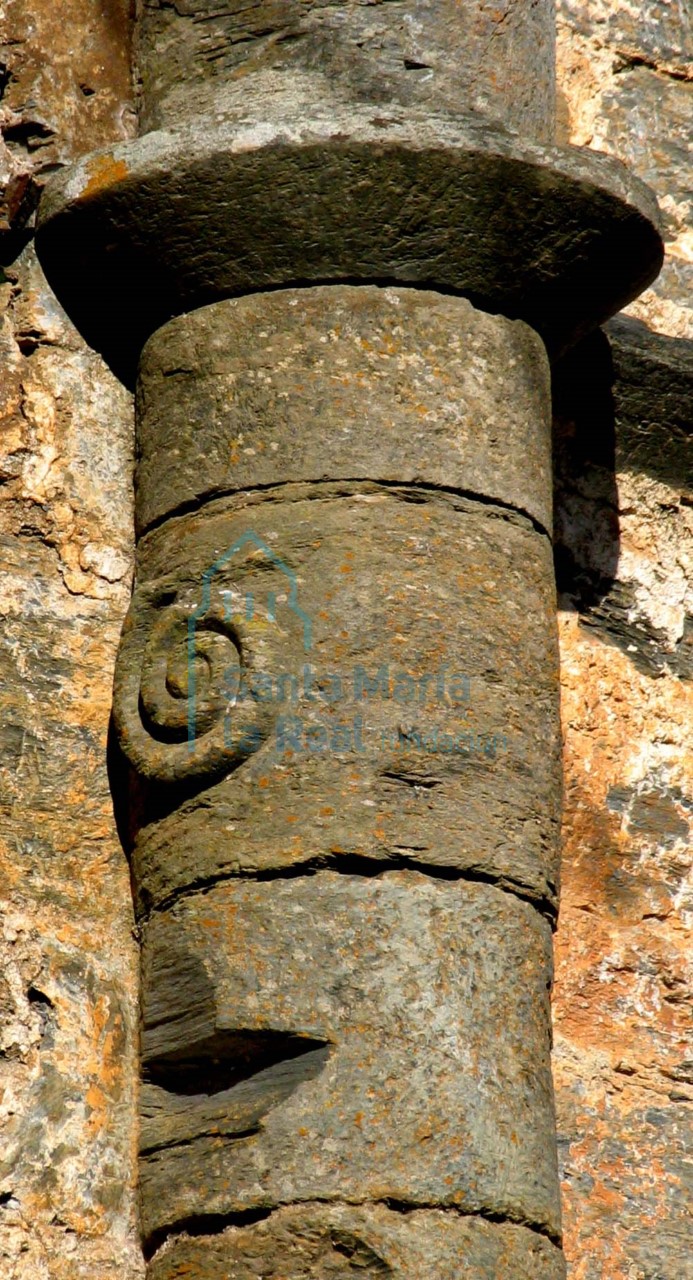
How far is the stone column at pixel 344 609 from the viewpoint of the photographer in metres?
2.73

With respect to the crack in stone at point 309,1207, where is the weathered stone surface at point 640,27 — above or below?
above

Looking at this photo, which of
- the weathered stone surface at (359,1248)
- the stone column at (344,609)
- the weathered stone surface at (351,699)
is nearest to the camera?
the weathered stone surface at (359,1248)

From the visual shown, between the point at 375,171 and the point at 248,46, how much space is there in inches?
13.3

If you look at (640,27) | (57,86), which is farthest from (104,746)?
(640,27)

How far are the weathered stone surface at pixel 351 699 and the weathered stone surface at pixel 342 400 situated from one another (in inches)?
1.9

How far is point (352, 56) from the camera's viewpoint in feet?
10.5

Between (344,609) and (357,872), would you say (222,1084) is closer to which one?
(357,872)

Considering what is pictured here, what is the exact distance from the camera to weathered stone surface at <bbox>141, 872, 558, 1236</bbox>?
2689 millimetres

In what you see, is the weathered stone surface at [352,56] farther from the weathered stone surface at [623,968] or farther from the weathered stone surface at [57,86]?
the weathered stone surface at [623,968]

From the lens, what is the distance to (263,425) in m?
3.04

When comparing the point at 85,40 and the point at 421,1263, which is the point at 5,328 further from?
the point at 421,1263

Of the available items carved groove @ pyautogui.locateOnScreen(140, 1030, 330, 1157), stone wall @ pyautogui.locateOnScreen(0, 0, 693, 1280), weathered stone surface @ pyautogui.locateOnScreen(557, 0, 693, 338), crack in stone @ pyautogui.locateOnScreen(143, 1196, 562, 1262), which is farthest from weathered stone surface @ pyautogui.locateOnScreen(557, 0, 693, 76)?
crack in stone @ pyautogui.locateOnScreen(143, 1196, 562, 1262)

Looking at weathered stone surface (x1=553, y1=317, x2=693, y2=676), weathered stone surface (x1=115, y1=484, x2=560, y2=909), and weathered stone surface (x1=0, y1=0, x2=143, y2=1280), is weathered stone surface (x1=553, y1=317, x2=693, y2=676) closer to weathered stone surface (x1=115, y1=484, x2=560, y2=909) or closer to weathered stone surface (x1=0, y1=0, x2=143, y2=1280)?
weathered stone surface (x1=115, y1=484, x2=560, y2=909)

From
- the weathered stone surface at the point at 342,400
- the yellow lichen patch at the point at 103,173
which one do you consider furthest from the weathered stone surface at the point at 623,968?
the yellow lichen patch at the point at 103,173
